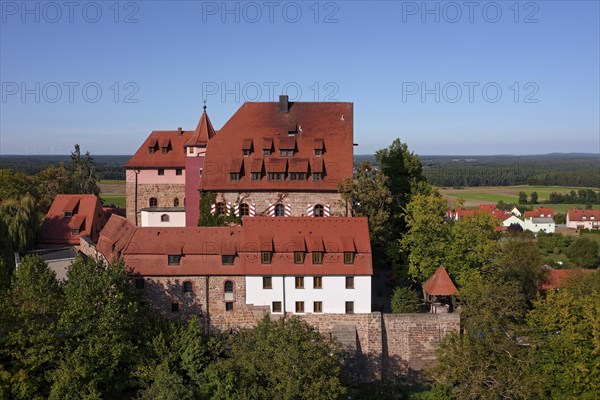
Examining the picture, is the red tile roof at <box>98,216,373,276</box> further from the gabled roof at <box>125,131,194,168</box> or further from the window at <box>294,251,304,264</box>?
the gabled roof at <box>125,131,194,168</box>

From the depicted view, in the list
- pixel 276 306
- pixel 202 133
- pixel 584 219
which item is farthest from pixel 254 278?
pixel 584 219

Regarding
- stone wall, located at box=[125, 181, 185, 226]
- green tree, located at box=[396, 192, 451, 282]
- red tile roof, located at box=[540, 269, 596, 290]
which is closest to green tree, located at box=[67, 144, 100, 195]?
stone wall, located at box=[125, 181, 185, 226]

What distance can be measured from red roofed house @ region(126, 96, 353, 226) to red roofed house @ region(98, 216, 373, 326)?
7.89 metres

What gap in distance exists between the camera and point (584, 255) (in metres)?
80.4

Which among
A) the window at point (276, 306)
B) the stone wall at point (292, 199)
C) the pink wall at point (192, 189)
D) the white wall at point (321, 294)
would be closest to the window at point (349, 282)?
the white wall at point (321, 294)

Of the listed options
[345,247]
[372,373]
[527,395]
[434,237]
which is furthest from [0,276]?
[527,395]

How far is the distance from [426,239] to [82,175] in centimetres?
4111

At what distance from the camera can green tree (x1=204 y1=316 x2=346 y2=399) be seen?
26.5 m

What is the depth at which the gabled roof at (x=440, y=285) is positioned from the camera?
3431 cm

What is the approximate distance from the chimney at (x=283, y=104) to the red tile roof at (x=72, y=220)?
15.8 meters

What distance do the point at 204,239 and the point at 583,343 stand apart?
21097mm

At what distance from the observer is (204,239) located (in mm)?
34594

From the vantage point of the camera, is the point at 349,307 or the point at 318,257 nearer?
the point at 349,307

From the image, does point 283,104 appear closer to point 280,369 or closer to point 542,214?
point 280,369
